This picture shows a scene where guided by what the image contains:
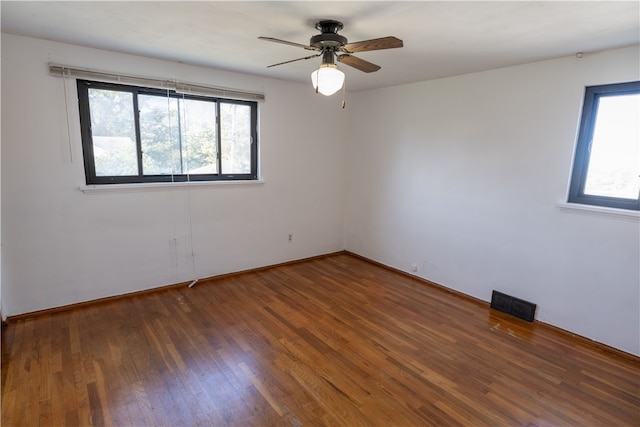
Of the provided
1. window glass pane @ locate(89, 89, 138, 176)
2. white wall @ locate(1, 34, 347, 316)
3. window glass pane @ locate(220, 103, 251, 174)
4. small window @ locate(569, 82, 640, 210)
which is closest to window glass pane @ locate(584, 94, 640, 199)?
Answer: small window @ locate(569, 82, 640, 210)

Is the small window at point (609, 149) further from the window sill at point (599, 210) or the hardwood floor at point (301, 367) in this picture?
the hardwood floor at point (301, 367)

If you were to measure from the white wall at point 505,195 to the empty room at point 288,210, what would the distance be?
0.06 ft

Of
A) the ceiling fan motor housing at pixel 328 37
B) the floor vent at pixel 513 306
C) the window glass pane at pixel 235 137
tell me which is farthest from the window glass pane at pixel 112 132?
the floor vent at pixel 513 306

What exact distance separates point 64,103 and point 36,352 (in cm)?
200

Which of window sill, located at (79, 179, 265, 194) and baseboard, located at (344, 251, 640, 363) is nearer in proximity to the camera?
baseboard, located at (344, 251, 640, 363)

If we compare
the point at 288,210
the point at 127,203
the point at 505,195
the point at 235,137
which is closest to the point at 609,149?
the point at 505,195

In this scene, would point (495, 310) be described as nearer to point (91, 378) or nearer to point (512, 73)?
point (512, 73)

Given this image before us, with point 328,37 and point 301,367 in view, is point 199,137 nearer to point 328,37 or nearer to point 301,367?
point 328,37

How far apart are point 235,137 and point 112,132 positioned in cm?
123

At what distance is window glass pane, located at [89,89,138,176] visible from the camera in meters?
3.01

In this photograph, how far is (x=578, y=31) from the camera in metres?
2.15

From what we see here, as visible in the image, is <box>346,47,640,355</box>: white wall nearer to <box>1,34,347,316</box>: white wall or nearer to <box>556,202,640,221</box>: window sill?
<box>556,202,640,221</box>: window sill

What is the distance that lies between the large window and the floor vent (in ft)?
9.81

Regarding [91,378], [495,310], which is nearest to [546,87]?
[495,310]
